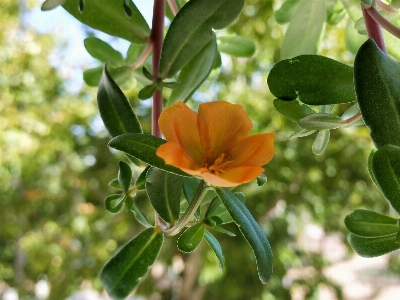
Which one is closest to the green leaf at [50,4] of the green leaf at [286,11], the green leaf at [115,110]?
the green leaf at [115,110]

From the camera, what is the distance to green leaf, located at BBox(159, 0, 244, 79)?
1.06ft

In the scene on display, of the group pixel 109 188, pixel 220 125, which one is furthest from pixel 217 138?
Answer: pixel 109 188

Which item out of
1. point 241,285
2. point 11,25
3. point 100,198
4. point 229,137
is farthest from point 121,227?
point 229,137

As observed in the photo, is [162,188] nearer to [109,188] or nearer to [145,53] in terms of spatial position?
[145,53]

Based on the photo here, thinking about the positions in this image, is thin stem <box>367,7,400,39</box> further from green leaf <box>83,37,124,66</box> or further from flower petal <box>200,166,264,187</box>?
green leaf <box>83,37,124,66</box>

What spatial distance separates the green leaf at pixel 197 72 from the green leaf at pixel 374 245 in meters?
0.16

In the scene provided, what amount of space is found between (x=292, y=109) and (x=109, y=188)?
105 inches

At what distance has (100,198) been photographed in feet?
9.53

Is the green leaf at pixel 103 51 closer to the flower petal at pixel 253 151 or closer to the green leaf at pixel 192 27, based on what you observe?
the green leaf at pixel 192 27

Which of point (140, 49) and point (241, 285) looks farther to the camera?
Result: point (241, 285)

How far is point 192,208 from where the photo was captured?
27 cm

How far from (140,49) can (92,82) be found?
78 millimetres

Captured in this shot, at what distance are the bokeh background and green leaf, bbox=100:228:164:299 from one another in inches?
74.8

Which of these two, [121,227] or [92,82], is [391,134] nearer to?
[92,82]
